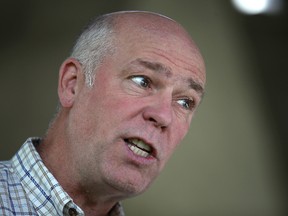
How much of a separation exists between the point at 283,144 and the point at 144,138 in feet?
7.56

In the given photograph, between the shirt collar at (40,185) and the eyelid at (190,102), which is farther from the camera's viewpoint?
the eyelid at (190,102)

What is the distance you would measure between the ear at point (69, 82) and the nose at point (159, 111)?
0.24 metres

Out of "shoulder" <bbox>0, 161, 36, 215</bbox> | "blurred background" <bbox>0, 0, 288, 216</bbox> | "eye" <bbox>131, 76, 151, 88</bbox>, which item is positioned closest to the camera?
"shoulder" <bbox>0, 161, 36, 215</bbox>

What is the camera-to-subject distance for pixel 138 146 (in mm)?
1358

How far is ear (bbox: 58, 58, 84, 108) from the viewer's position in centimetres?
147

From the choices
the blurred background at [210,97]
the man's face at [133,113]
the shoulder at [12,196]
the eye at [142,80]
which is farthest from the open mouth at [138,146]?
the blurred background at [210,97]

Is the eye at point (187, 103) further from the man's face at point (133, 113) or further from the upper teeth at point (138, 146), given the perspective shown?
the upper teeth at point (138, 146)

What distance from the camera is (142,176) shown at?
4.47 feet

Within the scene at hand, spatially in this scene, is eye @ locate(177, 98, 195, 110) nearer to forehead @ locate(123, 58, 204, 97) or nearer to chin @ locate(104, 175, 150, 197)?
forehead @ locate(123, 58, 204, 97)

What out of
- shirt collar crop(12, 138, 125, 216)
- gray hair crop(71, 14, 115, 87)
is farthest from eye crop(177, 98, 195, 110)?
shirt collar crop(12, 138, 125, 216)

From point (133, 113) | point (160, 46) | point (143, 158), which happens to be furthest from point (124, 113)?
point (160, 46)

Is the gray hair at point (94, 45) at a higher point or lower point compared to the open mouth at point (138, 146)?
higher

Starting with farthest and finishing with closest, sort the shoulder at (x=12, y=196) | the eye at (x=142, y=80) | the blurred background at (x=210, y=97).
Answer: the blurred background at (x=210, y=97), the eye at (x=142, y=80), the shoulder at (x=12, y=196)

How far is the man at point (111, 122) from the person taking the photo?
4.38ft
